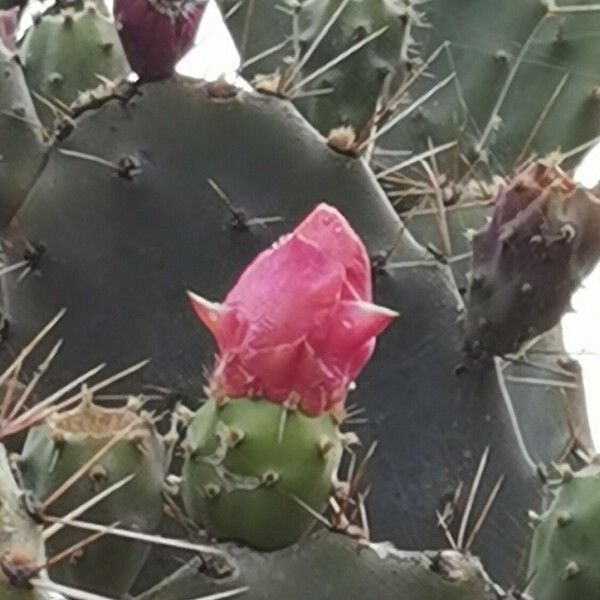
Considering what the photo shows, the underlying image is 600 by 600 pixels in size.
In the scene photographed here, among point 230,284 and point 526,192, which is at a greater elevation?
point 526,192

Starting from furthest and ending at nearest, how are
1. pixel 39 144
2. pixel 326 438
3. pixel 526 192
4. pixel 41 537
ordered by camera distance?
pixel 39 144, pixel 526 192, pixel 326 438, pixel 41 537

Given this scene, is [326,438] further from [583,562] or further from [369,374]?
[369,374]

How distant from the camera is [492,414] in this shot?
1.55 m

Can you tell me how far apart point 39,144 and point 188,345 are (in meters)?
0.32

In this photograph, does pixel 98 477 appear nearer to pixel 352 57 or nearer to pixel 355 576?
pixel 355 576

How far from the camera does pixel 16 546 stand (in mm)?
931

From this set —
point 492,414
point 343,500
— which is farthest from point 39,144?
point 343,500

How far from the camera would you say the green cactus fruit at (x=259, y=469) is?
3.59 feet

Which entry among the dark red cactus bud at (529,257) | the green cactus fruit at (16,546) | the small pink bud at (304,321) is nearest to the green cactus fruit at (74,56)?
the dark red cactus bud at (529,257)

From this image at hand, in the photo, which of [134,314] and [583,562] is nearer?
[583,562]

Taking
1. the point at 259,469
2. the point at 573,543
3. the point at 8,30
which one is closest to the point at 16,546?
the point at 259,469

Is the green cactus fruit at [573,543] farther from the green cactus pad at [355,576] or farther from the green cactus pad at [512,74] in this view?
the green cactus pad at [512,74]

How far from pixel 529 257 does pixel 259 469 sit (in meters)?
0.42

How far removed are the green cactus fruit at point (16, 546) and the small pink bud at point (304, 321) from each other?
0.59 feet
